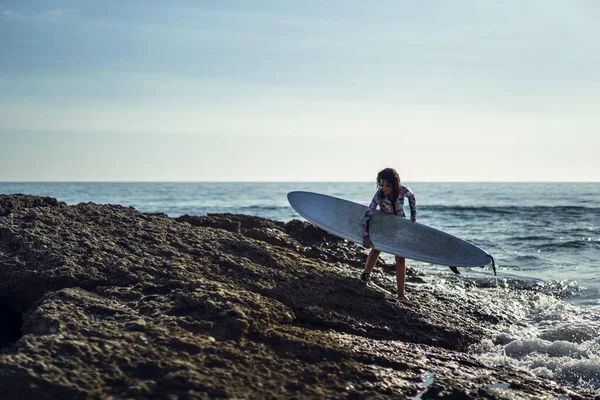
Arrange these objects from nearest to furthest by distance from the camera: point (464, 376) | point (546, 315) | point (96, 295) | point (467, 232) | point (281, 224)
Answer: point (464, 376), point (96, 295), point (546, 315), point (281, 224), point (467, 232)

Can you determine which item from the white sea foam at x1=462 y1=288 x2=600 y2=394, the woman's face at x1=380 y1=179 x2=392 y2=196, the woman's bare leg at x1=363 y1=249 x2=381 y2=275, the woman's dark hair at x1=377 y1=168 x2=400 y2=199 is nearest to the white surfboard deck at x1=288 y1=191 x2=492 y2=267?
the woman's bare leg at x1=363 y1=249 x2=381 y2=275

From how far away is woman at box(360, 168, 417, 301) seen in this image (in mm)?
6387

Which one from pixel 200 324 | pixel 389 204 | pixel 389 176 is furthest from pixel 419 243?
pixel 200 324

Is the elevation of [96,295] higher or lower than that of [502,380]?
higher

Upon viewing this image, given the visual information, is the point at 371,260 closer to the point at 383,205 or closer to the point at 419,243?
the point at 383,205

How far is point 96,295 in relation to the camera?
170 inches

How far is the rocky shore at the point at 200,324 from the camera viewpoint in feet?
11.0

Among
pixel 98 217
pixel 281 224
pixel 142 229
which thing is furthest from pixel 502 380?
pixel 281 224

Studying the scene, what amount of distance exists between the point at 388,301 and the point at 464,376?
62.1 inches

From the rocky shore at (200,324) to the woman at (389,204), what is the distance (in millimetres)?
446

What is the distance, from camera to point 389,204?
6.71 meters

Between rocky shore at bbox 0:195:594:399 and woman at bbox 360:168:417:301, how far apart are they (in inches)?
17.6

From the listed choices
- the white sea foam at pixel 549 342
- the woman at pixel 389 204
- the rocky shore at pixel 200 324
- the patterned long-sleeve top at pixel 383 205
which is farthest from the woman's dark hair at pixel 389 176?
the white sea foam at pixel 549 342

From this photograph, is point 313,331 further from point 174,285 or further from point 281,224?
point 281,224
